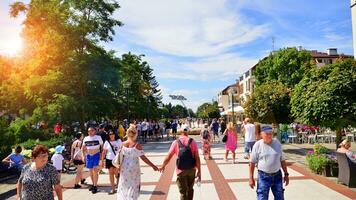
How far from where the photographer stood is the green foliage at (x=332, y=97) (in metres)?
12.5

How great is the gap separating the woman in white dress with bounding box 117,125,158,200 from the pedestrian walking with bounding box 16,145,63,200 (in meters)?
1.72

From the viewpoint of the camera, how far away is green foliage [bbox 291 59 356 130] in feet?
40.9

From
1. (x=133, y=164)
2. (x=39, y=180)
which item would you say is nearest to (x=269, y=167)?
(x=133, y=164)

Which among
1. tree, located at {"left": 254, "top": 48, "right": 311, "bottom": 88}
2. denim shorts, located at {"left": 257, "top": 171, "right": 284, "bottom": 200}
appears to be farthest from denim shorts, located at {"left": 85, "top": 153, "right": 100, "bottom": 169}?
tree, located at {"left": 254, "top": 48, "right": 311, "bottom": 88}

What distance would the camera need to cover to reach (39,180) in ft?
16.3

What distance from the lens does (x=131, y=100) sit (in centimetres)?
4072

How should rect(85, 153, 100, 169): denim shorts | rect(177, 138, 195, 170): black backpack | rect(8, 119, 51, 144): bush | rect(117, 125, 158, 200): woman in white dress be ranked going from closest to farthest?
rect(117, 125, 158, 200): woman in white dress
rect(177, 138, 195, 170): black backpack
rect(85, 153, 100, 169): denim shorts
rect(8, 119, 51, 144): bush

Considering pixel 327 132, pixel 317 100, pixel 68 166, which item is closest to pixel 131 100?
pixel 327 132

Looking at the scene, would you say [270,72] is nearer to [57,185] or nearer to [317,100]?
[317,100]

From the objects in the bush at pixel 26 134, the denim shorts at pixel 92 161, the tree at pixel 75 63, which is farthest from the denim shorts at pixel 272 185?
the tree at pixel 75 63

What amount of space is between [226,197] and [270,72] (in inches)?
1935

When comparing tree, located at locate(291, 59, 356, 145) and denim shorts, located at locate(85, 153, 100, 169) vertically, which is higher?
tree, located at locate(291, 59, 356, 145)

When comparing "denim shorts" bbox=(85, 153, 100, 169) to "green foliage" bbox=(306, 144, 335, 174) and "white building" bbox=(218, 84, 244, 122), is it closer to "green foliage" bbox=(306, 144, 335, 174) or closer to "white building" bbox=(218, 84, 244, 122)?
"green foliage" bbox=(306, 144, 335, 174)

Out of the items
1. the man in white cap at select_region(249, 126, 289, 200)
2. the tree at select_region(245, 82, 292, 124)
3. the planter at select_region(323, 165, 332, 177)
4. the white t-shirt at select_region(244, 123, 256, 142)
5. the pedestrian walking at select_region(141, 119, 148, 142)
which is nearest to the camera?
the man in white cap at select_region(249, 126, 289, 200)
